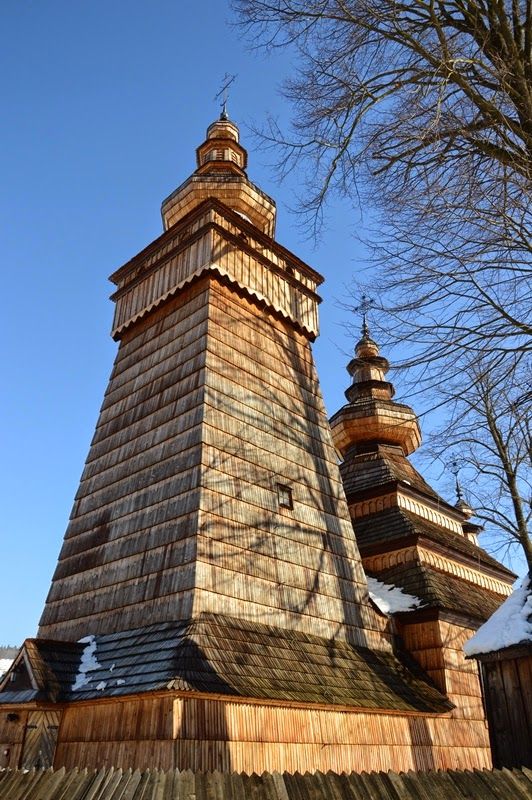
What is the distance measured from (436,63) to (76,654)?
9.48 metres

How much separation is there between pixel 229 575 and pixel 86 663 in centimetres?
260

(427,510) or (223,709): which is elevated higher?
(427,510)

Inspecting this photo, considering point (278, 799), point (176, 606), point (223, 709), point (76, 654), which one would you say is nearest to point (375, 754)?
point (223, 709)

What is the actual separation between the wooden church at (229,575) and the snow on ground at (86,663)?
35mm

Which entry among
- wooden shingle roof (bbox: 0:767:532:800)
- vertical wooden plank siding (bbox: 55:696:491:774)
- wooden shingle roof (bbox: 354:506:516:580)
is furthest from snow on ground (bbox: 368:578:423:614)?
wooden shingle roof (bbox: 0:767:532:800)

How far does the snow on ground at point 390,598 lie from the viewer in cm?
1285

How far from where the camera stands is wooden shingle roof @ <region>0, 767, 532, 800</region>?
393 centimetres

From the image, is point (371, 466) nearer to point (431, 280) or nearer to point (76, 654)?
point (76, 654)

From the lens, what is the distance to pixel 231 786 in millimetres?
4066

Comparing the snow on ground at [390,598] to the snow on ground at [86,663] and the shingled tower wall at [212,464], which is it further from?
the snow on ground at [86,663]

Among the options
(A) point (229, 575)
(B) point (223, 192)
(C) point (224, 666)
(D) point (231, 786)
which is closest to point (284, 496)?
(A) point (229, 575)

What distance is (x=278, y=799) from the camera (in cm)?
411

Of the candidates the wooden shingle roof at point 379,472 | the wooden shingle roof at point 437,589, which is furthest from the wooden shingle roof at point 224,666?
the wooden shingle roof at point 379,472

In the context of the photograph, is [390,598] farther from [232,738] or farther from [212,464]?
[232,738]
